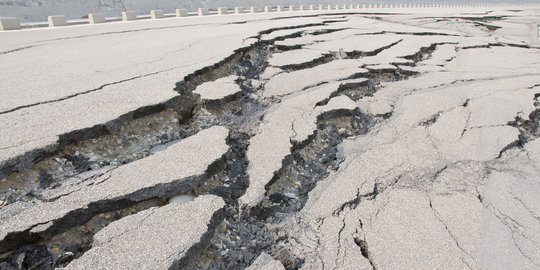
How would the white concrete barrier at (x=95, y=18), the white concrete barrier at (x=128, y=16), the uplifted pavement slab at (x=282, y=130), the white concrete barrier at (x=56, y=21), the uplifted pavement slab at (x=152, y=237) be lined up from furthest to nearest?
the white concrete barrier at (x=128, y=16), the white concrete barrier at (x=95, y=18), the white concrete barrier at (x=56, y=21), the uplifted pavement slab at (x=282, y=130), the uplifted pavement slab at (x=152, y=237)

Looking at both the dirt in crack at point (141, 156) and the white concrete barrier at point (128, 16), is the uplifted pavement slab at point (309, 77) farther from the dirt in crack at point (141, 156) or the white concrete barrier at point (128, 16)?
the white concrete barrier at point (128, 16)

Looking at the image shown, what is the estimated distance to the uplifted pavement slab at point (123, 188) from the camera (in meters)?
1.49

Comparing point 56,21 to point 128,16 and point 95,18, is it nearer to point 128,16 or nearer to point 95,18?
point 95,18

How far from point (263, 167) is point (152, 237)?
850 millimetres

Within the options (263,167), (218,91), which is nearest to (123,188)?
(263,167)

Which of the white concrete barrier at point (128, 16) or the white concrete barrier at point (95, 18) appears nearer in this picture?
the white concrete barrier at point (95, 18)

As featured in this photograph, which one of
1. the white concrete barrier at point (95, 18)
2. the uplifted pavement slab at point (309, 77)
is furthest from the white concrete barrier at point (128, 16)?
the uplifted pavement slab at point (309, 77)

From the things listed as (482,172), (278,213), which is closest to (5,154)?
(278,213)

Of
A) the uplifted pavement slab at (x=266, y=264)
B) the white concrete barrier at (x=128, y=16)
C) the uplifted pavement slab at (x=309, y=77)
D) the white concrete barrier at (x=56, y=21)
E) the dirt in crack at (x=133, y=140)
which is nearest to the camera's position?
the uplifted pavement slab at (x=266, y=264)

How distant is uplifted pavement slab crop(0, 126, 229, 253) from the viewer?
1490mm

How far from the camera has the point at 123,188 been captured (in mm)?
1737

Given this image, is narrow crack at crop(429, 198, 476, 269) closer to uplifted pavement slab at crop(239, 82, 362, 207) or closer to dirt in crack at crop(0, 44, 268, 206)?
uplifted pavement slab at crop(239, 82, 362, 207)

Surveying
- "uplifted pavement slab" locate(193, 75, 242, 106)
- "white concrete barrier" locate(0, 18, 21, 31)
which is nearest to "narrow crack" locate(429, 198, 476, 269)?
"uplifted pavement slab" locate(193, 75, 242, 106)

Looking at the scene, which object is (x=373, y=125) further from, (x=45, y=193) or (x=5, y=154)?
(x=5, y=154)
